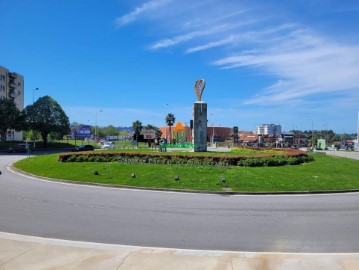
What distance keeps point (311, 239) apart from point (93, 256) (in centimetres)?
563

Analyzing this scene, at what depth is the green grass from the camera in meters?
19.8

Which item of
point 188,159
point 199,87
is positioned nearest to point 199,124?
point 199,87

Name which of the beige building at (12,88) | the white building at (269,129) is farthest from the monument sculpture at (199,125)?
the white building at (269,129)

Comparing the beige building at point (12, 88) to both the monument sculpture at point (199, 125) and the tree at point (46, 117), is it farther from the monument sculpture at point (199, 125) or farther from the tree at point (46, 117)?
the monument sculpture at point (199, 125)

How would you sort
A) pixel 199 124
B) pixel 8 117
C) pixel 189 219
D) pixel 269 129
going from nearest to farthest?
pixel 189 219 < pixel 199 124 < pixel 8 117 < pixel 269 129

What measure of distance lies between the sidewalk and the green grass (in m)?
11.2


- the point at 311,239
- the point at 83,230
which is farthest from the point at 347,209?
the point at 83,230

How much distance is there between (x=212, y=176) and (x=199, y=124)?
16.7 m

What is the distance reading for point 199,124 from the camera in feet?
125

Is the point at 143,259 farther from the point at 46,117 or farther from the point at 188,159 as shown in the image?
the point at 46,117

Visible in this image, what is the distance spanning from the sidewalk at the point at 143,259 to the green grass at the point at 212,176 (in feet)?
36.6

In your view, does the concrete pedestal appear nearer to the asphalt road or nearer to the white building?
the asphalt road

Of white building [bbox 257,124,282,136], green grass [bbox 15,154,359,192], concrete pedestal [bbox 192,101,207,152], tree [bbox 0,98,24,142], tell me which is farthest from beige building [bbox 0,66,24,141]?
white building [bbox 257,124,282,136]

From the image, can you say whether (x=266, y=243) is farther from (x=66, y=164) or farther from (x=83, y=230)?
Answer: (x=66, y=164)
